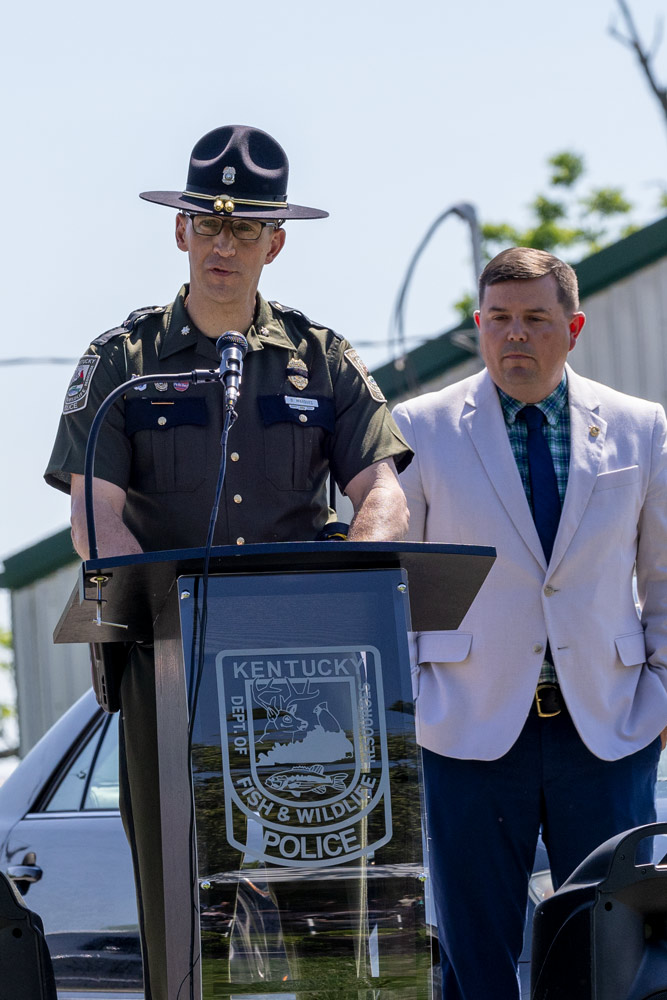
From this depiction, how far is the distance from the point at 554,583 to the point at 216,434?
1032mm

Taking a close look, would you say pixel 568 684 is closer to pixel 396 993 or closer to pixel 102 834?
pixel 396 993

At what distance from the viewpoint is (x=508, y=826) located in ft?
11.9

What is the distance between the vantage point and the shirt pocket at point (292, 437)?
10.7 ft

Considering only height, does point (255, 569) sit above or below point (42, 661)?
above

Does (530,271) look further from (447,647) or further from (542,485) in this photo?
(447,647)

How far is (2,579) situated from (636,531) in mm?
10662

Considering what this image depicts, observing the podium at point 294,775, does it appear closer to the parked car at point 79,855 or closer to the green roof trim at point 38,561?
the parked car at point 79,855

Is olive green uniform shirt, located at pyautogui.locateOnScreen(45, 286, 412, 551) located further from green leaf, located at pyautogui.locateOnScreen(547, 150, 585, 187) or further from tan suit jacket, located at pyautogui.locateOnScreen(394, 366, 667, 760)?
green leaf, located at pyautogui.locateOnScreen(547, 150, 585, 187)

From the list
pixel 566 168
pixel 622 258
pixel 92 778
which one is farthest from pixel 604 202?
pixel 92 778

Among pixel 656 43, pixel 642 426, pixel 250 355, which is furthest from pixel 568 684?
pixel 656 43

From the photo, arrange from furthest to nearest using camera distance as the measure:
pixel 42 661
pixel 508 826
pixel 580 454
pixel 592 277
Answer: pixel 42 661
pixel 592 277
pixel 580 454
pixel 508 826

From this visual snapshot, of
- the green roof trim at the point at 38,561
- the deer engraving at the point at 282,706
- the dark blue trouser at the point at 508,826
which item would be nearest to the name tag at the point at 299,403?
the deer engraving at the point at 282,706

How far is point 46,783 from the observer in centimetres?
515

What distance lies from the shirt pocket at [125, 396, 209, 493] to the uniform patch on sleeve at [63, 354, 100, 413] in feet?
0.32
